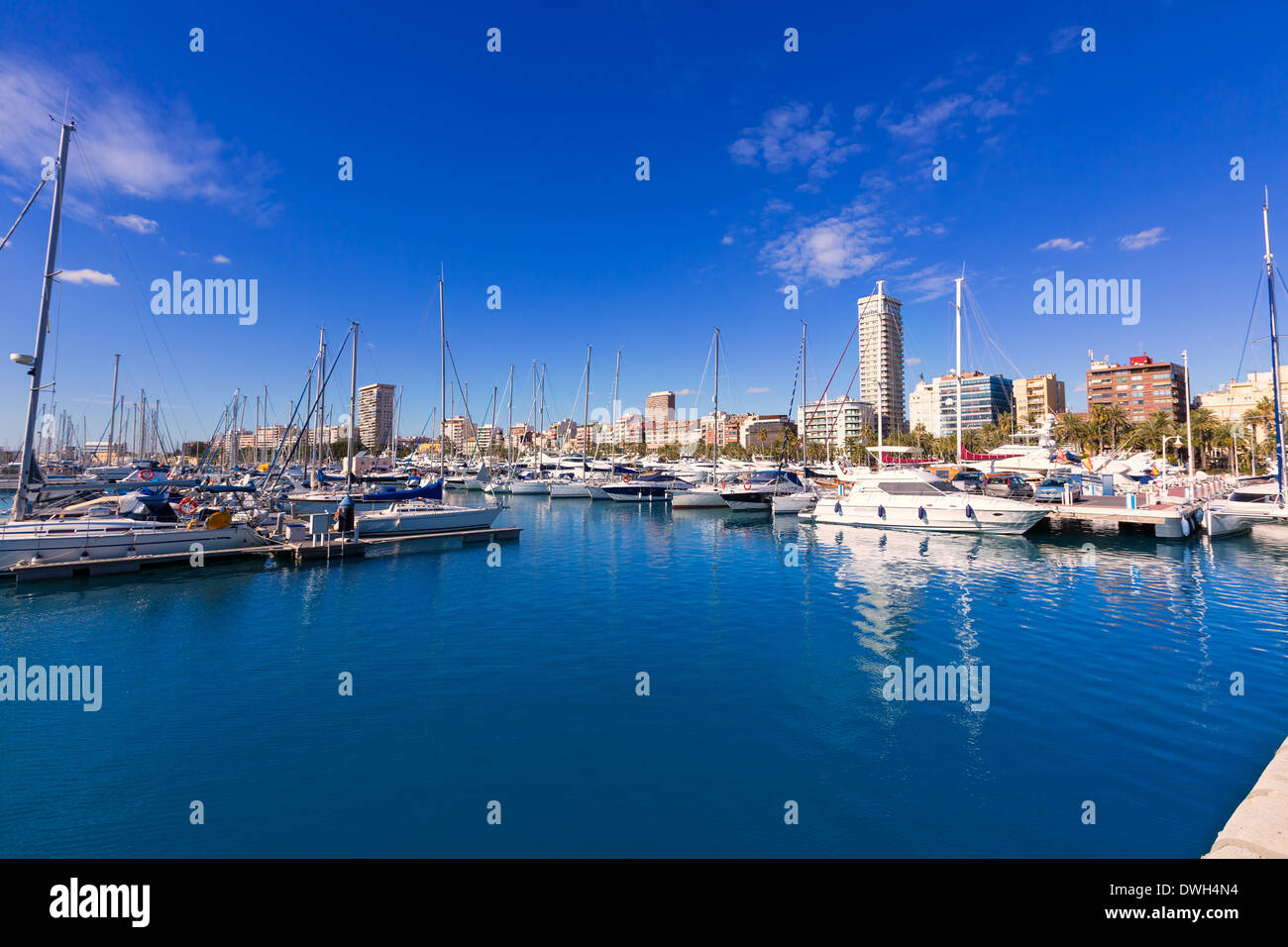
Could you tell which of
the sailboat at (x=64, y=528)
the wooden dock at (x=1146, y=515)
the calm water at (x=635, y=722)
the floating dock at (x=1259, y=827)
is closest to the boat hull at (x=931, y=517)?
the wooden dock at (x=1146, y=515)

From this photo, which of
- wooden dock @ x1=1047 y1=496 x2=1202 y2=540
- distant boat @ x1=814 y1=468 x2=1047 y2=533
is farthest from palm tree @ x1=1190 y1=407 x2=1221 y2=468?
distant boat @ x1=814 y1=468 x2=1047 y2=533

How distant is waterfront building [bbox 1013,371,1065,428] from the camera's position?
595ft

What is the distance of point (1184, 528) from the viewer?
35.0m

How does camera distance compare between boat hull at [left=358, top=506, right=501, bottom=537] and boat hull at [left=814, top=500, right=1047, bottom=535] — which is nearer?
boat hull at [left=358, top=506, right=501, bottom=537]

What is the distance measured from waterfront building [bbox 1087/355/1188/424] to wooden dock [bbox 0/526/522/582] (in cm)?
17137

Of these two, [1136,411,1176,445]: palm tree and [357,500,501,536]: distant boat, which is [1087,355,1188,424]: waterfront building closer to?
[1136,411,1176,445]: palm tree

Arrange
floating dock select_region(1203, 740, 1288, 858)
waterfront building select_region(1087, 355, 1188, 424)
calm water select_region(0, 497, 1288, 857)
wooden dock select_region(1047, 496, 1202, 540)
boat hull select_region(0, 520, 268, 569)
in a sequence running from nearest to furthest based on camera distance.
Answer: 1. floating dock select_region(1203, 740, 1288, 858)
2. calm water select_region(0, 497, 1288, 857)
3. boat hull select_region(0, 520, 268, 569)
4. wooden dock select_region(1047, 496, 1202, 540)
5. waterfront building select_region(1087, 355, 1188, 424)

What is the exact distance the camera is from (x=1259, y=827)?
580cm

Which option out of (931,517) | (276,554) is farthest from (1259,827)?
(931,517)

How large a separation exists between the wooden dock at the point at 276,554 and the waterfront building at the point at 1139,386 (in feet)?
562

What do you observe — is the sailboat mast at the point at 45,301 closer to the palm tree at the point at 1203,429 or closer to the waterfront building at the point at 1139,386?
the palm tree at the point at 1203,429

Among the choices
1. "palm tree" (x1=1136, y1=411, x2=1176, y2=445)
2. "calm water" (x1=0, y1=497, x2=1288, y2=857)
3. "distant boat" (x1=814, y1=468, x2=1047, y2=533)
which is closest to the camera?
"calm water" (x1=0, y1=497, x2=1288, y2=857)

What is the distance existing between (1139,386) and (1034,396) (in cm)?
3364

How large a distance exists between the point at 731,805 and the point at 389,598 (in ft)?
58.3
